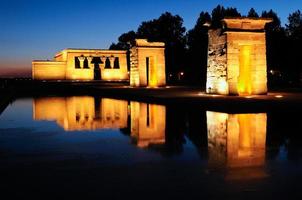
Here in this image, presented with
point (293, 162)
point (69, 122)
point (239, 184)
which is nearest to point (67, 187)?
point (239, 184)

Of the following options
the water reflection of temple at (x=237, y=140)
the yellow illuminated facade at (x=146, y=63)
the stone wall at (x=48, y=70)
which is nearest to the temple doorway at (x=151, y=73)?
the yellow illuminated facade at (x=146, y=63)

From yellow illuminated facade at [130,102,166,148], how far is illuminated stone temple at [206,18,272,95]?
22.6 ft

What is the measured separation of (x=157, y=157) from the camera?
671 cm

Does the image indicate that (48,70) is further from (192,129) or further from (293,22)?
(192,129)

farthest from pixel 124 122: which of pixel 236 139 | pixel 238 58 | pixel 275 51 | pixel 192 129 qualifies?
pixel 275 51

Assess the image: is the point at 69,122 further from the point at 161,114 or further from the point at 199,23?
the point at 199,23

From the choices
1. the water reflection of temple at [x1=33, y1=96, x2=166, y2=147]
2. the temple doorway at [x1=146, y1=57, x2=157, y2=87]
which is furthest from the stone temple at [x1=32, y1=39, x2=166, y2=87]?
the water reflection of temple at [x1=33, y1=96, x2=166, y2=147]

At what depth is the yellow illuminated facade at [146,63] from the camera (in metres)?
32.4

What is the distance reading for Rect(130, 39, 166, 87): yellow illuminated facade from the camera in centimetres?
3244

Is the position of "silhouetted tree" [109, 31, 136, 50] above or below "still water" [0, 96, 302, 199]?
above

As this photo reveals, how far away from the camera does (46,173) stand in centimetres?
561

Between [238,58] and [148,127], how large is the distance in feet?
36.9

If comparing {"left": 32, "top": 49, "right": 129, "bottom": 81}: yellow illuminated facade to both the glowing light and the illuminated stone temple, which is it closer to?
the illuminated stone temple

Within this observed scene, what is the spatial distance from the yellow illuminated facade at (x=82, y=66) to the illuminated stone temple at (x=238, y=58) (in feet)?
114
